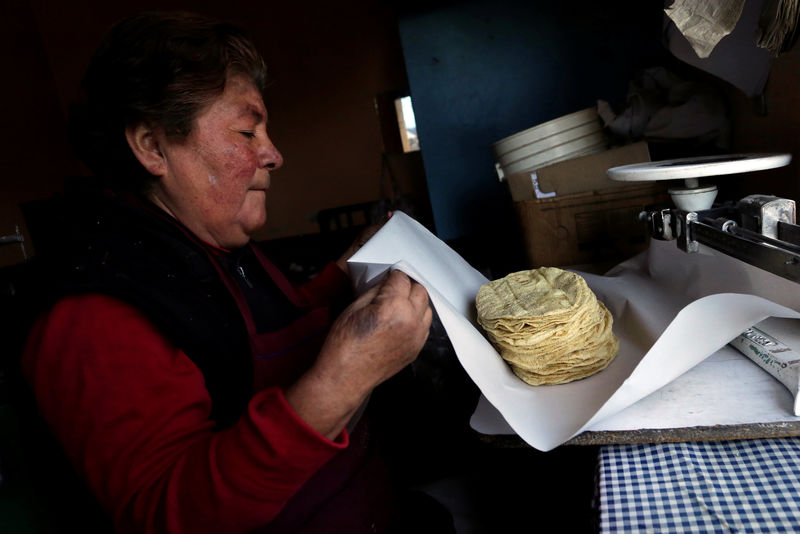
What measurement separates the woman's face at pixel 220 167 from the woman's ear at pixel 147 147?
11mm

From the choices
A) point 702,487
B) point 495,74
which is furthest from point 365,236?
point 495,74

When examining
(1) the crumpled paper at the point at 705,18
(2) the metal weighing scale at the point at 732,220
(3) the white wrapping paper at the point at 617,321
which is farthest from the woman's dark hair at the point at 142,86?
(2) the metal weighing scale at the point at 732,220

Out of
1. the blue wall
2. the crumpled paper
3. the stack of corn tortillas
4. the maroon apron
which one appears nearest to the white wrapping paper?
the stack of corn tortillas

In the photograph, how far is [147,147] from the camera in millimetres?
1316

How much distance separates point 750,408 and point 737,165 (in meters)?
0.72

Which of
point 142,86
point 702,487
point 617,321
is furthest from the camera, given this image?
point 617,321

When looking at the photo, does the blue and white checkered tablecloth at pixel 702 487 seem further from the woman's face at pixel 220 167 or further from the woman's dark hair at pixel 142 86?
the woman's dark hair at pixel 142 86

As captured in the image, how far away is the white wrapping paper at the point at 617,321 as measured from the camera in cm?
118

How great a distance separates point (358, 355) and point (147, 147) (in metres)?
0.73

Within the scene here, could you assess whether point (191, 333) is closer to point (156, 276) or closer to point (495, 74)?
point (156, 276)

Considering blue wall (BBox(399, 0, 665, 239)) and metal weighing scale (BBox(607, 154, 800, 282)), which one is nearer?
metal weighing scale (BBox(607, 154, 800, 282))

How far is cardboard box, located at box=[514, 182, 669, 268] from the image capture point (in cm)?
241

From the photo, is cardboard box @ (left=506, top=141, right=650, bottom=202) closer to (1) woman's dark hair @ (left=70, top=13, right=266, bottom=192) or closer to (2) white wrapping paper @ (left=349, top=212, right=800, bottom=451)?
(2) white wrapping paper @ (left=349, top=212, right=800, bottom=451)

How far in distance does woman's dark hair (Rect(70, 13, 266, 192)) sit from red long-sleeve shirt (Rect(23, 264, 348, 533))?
1.42ft
